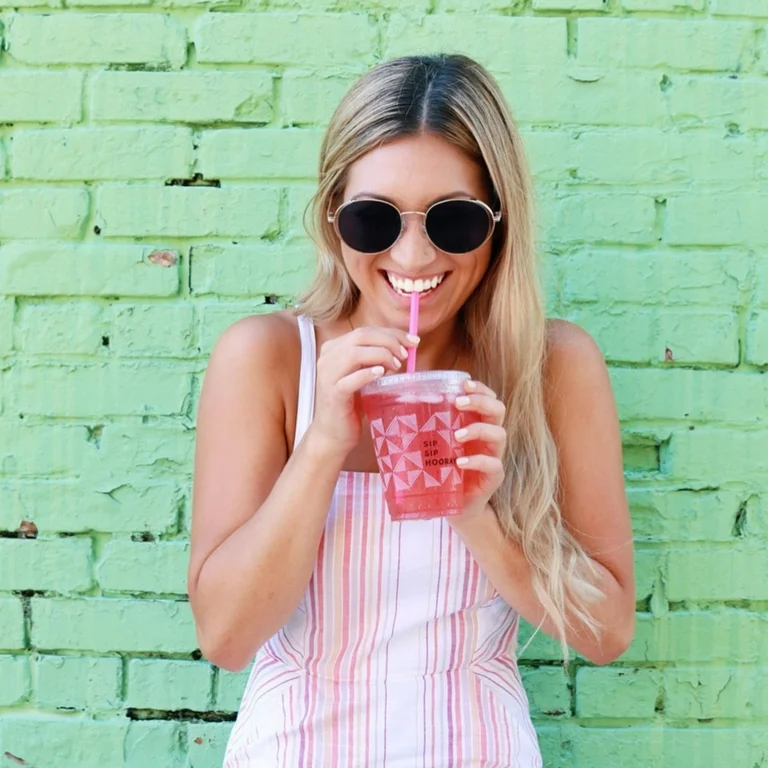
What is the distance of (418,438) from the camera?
1.33 m

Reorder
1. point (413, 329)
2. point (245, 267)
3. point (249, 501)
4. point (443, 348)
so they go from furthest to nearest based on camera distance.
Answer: point (245, 267)
point (443, 348)
point (249, 501)
point (413, 329)

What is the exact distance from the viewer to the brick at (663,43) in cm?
200

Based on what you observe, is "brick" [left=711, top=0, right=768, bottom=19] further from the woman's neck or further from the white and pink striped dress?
the white and pink striped dress

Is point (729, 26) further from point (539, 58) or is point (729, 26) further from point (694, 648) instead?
point (694, 648)

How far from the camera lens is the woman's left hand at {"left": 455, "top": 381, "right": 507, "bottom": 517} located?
1.34 m

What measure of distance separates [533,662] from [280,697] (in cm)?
67

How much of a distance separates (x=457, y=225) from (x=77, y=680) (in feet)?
4.29

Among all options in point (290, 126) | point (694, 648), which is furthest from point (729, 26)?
point (694, 648)

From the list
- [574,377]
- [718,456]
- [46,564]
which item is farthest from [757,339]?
[46,564]

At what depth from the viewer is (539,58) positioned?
1995 mm

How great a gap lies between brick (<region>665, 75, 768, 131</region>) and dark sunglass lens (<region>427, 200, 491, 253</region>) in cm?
71

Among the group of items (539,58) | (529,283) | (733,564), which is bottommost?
(733,564)

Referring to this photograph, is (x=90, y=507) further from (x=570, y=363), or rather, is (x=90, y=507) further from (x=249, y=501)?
(x=570, y=363)

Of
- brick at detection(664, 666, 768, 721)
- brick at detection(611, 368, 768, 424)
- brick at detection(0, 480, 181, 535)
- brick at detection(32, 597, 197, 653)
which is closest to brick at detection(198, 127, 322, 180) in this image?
brick at detection(0, 480, 181, 535)
